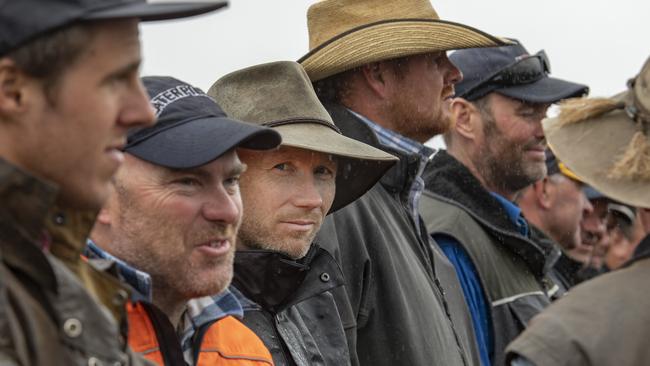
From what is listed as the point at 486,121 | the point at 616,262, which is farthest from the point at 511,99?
the point at 616,262

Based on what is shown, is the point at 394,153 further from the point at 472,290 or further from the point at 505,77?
the point at 505,77

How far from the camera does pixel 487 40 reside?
227 inches

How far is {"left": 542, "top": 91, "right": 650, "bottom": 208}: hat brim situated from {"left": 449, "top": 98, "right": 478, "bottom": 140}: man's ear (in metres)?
2.92

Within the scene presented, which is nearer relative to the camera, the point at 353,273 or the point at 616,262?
the point at 353,273

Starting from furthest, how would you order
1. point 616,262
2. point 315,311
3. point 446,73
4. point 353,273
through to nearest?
point 616,262 → point 446,73 → point 353,273 → point 315,311

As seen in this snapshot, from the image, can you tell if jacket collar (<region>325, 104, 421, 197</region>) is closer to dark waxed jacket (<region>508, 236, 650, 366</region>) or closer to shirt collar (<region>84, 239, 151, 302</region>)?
dark waxed jacket (<region>508, 236, 650, 366</region>)

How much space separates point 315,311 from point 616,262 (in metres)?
4.93

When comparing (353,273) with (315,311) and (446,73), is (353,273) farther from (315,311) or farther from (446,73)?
(446,73)

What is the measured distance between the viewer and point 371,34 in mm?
5473

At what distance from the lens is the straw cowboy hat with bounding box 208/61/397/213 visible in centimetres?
450

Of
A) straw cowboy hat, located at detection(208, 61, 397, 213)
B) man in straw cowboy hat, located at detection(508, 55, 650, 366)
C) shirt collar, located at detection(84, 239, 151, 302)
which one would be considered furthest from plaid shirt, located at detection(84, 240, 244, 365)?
straw cowboy hat, located at detection(208, 61, 397, 213)

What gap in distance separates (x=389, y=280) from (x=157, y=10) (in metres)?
2.66

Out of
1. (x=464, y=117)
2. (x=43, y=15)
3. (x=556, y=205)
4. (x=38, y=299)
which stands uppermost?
(x=43, y=15)

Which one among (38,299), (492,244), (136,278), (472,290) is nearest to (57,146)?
(38,299)
